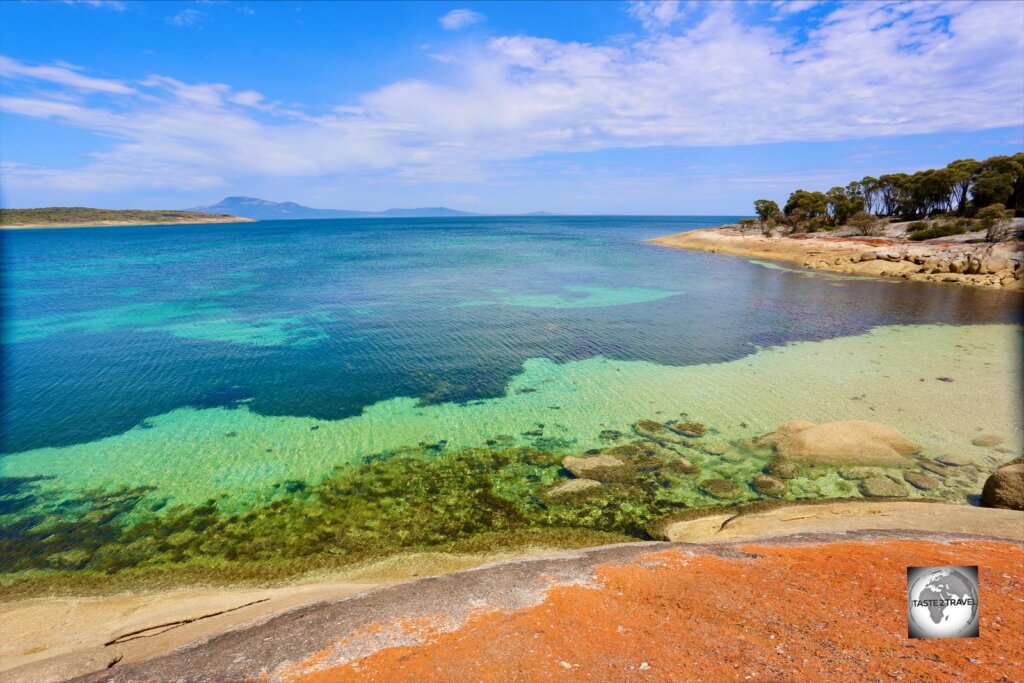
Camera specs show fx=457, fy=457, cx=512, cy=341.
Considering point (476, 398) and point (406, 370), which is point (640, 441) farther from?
point (406, 370)

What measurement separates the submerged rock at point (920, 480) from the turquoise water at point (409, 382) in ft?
7.04

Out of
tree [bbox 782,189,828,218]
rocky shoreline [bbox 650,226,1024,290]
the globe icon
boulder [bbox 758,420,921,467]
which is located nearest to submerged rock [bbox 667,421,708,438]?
boulder [bbox 758,420,921,467]

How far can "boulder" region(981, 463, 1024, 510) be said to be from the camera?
1221 centimetres

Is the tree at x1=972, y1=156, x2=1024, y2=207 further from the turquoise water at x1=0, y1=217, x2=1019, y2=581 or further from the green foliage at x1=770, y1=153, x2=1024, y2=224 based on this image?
the turquoise water at x1=0, y1=217, x2=1019, y2=581

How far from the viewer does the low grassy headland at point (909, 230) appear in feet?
163

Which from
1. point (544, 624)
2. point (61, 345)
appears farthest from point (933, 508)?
point (61, 345)

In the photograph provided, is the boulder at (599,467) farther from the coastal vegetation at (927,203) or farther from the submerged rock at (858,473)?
the coastal vegetation at (927,203)

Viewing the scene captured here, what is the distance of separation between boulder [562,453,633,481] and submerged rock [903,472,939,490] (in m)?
8.47

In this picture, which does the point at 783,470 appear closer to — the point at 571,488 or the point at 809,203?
the point at 571,488

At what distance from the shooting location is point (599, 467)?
15219 mm

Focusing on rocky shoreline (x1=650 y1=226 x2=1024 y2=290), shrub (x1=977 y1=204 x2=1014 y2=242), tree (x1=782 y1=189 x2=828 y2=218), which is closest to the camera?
rocky shoreline (x1=650 y1=226 x2=1024 y2=290)

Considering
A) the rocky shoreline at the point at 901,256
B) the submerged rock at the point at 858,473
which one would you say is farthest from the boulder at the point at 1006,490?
the rocky shoreline at the point at 901,256

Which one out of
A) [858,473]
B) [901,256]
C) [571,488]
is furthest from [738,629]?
[901,256]

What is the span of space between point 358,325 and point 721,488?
25859 millimetres
